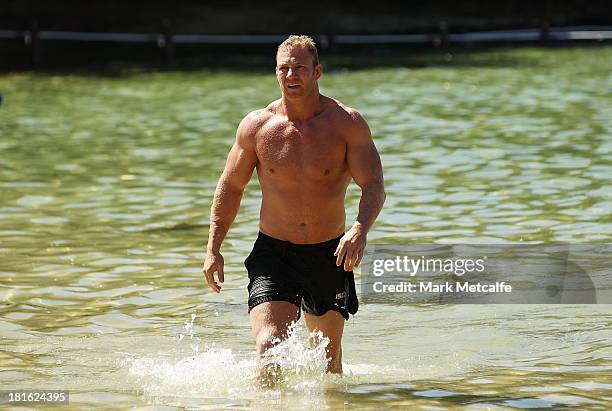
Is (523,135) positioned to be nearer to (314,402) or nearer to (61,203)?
(61,203)

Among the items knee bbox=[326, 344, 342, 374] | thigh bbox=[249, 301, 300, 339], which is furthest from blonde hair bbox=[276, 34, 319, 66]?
knee bbox=[326, 344, 342, 374]

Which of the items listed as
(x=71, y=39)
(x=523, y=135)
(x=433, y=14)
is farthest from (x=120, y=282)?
(x=433, y=14)

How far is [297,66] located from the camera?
6.54m

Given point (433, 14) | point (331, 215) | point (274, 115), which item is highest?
point (274, 115)

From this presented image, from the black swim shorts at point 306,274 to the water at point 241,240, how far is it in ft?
0.96

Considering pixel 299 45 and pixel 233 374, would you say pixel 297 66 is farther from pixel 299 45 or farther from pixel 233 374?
pixel 233 374

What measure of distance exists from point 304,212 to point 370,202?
1.33 ft

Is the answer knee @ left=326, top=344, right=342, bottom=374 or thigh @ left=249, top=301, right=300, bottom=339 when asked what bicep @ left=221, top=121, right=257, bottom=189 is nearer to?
thigh @ left=249, top=301, right=300, bottom=339

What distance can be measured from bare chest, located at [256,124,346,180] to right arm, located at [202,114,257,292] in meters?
0.09


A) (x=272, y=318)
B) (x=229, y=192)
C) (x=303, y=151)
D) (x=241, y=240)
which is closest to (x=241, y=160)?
(x=229, y=192)

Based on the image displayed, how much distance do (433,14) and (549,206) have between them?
27.4 m

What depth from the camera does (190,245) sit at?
35.9ft

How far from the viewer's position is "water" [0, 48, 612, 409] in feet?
23.0

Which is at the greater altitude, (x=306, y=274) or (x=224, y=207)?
(x=224, y=207)
